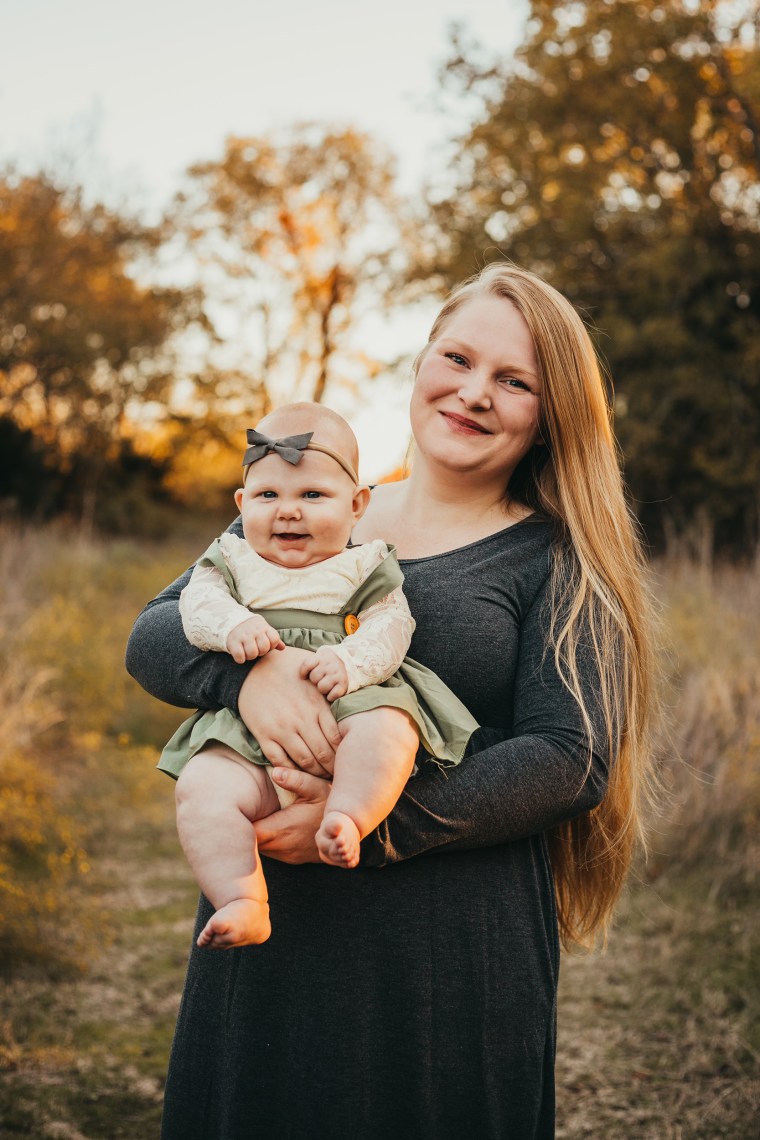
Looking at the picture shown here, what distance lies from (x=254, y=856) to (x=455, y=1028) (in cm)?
53

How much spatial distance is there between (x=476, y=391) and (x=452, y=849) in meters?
0.90

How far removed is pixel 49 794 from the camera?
19.2 ft

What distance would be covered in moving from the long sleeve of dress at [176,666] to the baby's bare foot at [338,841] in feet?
1.09

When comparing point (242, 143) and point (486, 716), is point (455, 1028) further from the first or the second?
point (242, 143)

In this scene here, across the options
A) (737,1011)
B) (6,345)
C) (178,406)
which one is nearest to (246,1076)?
(737,1011)

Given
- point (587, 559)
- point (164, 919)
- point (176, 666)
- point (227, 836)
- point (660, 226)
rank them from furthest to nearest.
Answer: point (660, 226) → point (164, 919) → point (587, 559) → point (176, 666) → point (227, 836)

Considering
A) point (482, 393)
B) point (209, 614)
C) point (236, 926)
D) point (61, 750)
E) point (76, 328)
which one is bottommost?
point (61, 750)

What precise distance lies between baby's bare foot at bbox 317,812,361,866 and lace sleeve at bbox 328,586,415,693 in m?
0.27

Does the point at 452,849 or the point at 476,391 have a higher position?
the point at 476,391

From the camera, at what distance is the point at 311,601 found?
1.96 metres

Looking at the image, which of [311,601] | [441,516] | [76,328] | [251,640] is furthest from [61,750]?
[76,328]

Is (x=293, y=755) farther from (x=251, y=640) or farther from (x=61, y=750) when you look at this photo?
(x=61, y=750)

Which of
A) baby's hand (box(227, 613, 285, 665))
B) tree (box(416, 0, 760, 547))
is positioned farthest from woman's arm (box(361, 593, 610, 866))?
tree (box(416, 0, 760, 547))

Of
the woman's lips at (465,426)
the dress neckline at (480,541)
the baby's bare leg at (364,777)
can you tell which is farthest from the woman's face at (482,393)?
the baby's bare leg at (364,777)
